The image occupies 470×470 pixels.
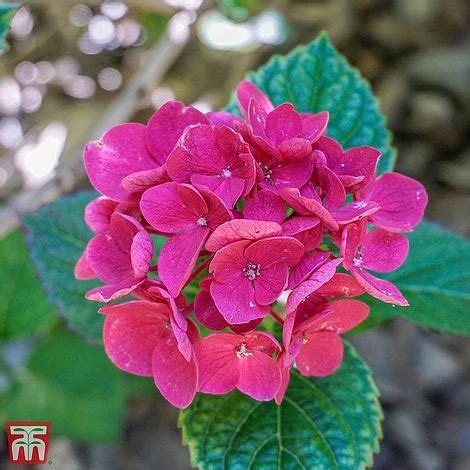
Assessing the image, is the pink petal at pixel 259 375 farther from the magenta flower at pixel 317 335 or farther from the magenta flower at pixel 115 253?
the magenta flower at pixel 115 253

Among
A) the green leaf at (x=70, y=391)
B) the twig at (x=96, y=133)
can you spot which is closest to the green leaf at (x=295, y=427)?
the twig at (x=96, y=133)

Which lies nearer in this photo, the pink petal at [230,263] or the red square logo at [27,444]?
the pink petal at [230,263]

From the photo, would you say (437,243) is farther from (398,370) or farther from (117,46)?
(117,46)

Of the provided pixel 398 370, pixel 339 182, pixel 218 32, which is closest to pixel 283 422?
pixel 339 182

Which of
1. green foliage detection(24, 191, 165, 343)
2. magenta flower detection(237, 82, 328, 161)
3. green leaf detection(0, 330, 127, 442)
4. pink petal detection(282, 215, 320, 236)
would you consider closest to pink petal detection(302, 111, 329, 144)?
magenta flower detection(237, 82, 328, 161)

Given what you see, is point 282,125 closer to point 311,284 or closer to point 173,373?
point 311,284

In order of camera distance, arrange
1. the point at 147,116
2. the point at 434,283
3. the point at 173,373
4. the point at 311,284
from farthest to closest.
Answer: the point at 147,116 → the point at 434,283 → the point at 173,373 → the point at 311,284

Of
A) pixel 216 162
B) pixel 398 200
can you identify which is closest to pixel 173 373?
pixel 216 162
